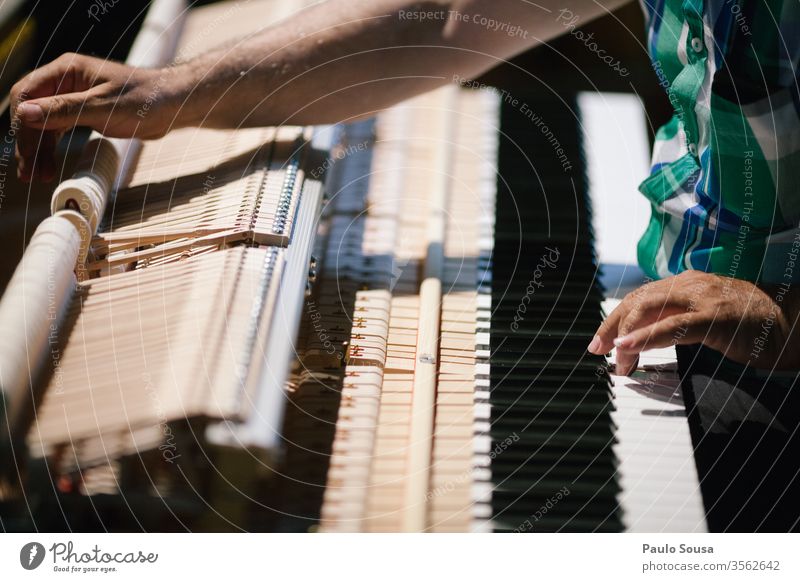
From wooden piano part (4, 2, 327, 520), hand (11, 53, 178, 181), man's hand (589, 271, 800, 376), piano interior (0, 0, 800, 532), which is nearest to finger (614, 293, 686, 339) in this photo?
man's hand (589, 271, 800, 376)

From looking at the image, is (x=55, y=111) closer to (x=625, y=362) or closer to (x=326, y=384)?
(x=326, y=384)

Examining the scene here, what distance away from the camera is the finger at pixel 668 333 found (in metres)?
1.03

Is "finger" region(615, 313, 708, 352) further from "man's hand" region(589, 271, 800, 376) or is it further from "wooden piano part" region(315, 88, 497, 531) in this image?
"wooden piano part" region(315, 88, 497, 531)

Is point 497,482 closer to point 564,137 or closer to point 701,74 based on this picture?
point 701,74

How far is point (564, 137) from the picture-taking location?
5.41 feet

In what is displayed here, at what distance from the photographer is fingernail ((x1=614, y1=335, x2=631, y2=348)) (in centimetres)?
104

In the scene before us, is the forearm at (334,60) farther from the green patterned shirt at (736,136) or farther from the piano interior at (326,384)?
the green patterned shirt at (736,136)

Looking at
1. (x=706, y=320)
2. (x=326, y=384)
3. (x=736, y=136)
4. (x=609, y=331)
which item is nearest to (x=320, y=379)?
(x=326, y=384)

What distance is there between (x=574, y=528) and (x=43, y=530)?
1.99 feet

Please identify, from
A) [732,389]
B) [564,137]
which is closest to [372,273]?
[732,389]
